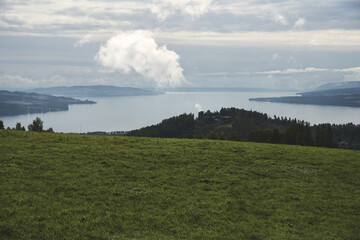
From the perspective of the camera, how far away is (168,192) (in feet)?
53.1

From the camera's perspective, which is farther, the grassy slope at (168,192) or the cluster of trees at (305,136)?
the cluster of trees at (305,136)

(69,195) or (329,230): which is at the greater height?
(69,195)

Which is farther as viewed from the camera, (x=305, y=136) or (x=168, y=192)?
(x=305, y=136)

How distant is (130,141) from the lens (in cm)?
2750

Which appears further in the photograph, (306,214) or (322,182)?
(322,182)

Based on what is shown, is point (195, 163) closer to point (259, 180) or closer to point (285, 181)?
point (259, 180)

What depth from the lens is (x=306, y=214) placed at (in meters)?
15.1

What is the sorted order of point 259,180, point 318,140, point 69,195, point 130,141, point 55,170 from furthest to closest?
point 318,140 < point 130,141 < point 259,180 < point 55,170 < point 69,195

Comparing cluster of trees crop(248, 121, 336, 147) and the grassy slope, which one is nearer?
the grassy slope

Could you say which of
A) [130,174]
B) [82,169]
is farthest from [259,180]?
[82,169]

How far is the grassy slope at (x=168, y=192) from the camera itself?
41.1 ft

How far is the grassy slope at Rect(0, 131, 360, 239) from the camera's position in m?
12.5

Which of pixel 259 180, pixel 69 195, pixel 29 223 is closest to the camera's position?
pixel 29 223

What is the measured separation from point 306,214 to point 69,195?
11.5 meters
